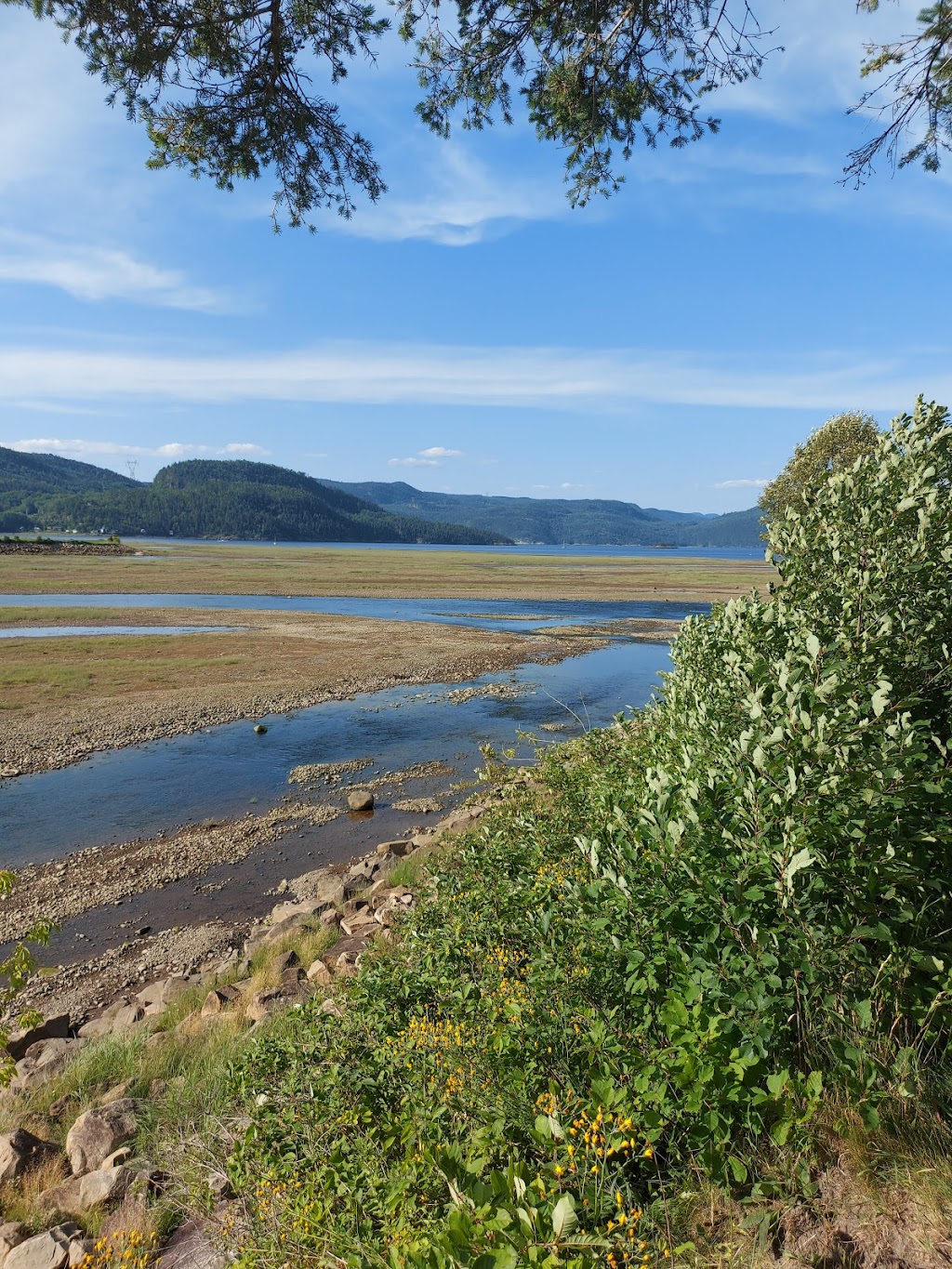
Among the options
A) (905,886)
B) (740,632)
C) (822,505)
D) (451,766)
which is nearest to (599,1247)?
(905,886)

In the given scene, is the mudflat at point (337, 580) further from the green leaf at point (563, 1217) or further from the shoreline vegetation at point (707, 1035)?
the green leaf at point (563, 1217)

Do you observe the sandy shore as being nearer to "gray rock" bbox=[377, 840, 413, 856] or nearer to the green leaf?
"gray rock" bbox=[377, 840, 413, 856]

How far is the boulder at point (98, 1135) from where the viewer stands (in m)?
5.95

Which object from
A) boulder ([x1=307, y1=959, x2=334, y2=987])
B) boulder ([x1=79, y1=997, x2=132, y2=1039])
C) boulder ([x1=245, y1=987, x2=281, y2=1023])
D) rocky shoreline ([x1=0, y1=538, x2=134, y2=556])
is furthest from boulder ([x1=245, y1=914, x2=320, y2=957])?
rocky shoreline ([x1=0, y1=538, x2=134, y2=556])

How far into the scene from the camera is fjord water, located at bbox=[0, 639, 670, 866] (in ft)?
56.4

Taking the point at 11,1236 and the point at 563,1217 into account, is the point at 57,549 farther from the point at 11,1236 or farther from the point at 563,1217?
the point at 563,1217

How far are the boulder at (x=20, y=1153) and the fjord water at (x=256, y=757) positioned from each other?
27.3 feet

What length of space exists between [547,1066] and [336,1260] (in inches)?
60.0

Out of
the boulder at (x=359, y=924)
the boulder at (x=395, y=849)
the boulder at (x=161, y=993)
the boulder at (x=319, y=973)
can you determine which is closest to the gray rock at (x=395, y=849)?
the boulder at (x=395, y=849)

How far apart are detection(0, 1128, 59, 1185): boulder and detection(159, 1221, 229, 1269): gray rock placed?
2.10 meters

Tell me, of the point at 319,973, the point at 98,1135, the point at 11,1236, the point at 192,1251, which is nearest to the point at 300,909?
the point at 319,973

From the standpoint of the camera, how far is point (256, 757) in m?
22.5

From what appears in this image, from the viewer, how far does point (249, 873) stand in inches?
585

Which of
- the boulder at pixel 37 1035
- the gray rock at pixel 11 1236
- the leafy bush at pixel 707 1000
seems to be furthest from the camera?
the boulder at pixel 37 1035
